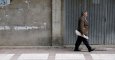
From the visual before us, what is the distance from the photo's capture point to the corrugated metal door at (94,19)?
1589 cm

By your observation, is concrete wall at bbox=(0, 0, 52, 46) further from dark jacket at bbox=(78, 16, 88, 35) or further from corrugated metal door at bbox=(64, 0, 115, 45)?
dark jacket at bbox=(78, 16, 88, 35)

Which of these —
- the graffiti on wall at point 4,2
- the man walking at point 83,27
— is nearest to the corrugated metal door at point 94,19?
the man walking at point 83,27

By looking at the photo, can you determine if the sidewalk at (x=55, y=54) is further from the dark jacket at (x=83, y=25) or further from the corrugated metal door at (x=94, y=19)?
the dark jacket at (x=83, y=25)

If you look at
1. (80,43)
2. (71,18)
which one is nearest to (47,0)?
(71,18)

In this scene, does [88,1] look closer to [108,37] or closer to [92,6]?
[92,6]

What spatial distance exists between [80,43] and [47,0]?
2453 mm

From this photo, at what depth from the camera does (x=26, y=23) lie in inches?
625

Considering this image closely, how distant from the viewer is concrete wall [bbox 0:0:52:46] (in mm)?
15844

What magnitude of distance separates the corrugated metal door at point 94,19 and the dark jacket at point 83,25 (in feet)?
4.15

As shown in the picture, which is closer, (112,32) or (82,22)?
(82,22)

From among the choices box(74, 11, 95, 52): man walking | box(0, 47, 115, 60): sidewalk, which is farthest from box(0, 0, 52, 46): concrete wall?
box(74, 11, 95, 52): man walking

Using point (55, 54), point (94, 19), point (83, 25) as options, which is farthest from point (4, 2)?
point (94, 19)

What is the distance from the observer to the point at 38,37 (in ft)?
52.3

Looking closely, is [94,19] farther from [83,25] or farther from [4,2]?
[4,2]
